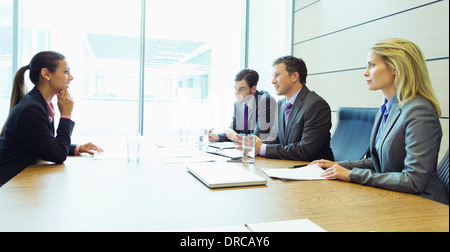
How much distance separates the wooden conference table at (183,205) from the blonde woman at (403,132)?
2.1 inches

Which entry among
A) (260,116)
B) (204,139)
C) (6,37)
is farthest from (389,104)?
(6,37)

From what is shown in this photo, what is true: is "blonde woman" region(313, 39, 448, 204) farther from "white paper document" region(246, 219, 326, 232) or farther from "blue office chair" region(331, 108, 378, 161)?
"blue office chair" region(331, 108, 378, 161)

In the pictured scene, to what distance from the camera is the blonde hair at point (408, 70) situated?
132 centimetres

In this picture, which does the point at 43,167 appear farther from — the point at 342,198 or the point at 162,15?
the point at 162,15

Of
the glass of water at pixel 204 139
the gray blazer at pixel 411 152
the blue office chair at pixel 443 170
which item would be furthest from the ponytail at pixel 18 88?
the blue office chair at pixel 443 170

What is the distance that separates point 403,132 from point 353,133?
1.08 m

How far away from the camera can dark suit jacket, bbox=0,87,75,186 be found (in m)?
1.54

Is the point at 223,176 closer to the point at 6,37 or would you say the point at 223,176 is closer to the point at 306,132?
the point at 306,132

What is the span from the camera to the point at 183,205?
0.93 m

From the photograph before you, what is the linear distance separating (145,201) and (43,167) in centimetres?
77

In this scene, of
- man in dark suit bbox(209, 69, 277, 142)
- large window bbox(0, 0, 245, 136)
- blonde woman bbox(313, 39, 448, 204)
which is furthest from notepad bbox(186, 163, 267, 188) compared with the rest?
large window bbox(0, 0, 245, 136)

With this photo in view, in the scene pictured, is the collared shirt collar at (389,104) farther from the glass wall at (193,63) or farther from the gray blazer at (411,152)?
the glass wall at (193,63)

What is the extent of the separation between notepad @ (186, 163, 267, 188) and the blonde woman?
0.31m
